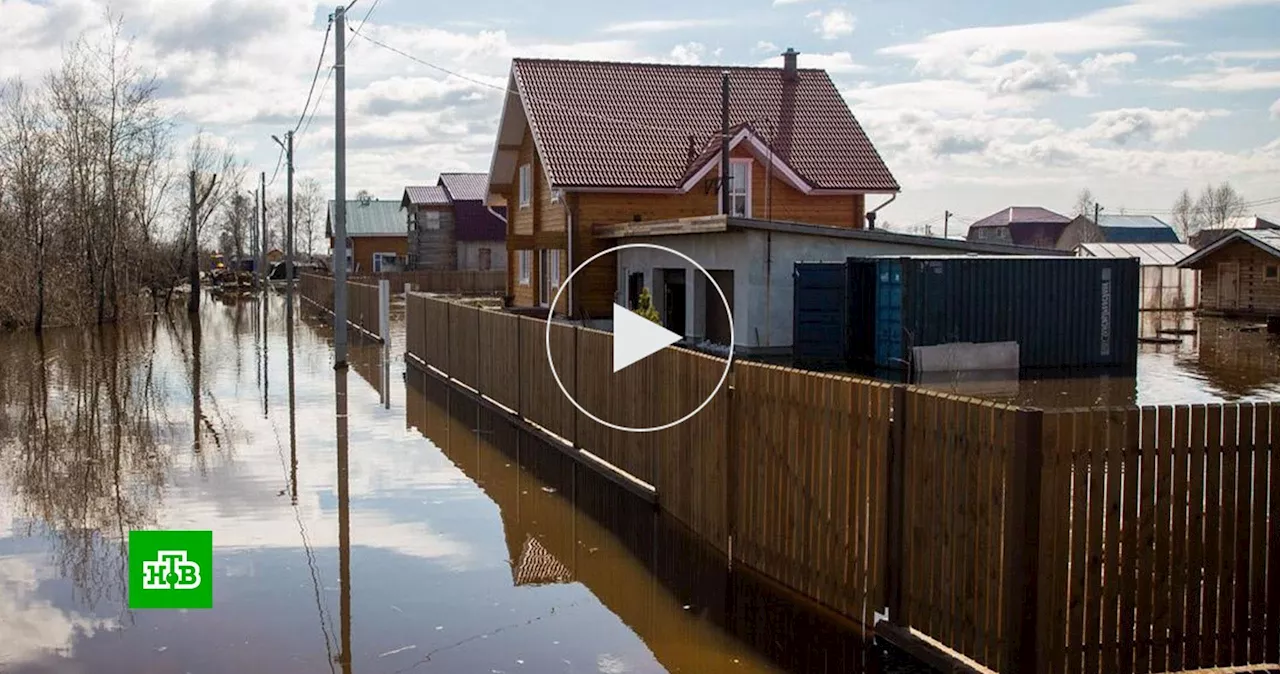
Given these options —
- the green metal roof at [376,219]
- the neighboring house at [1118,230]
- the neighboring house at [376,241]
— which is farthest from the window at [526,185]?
the neighboring house at [1118,230]

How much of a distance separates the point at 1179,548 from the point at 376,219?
270 feet

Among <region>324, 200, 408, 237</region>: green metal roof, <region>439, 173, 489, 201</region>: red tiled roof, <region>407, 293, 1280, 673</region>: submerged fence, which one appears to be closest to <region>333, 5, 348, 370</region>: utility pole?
<region>407, 293, 1280, 673</region>: submerged fence

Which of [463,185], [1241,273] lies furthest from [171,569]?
[463,185]

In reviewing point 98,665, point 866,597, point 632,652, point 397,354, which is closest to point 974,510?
point 866,597

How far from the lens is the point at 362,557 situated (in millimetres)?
9375

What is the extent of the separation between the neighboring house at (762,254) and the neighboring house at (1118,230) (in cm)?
8902

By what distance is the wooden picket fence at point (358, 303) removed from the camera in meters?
32.8

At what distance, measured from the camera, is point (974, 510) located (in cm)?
640

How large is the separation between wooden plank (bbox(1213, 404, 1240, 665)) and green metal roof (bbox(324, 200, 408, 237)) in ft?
263

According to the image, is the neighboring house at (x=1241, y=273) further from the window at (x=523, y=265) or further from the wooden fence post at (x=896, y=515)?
the wooden fence post at (x=896, y=515)

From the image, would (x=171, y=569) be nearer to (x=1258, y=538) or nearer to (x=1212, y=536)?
(x=1212, y=536)

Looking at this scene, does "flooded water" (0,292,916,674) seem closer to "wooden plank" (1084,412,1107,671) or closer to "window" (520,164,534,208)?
"wooden plank" (1084,412,1107,671)

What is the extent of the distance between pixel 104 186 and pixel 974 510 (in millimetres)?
42316

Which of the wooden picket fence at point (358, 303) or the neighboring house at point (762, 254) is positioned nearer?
the neighboring house at point (762, 254)
